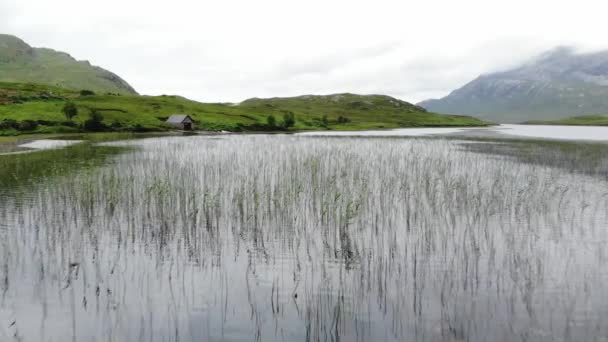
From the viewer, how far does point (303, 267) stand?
11.3 metres

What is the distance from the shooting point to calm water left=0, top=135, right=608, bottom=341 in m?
8.24

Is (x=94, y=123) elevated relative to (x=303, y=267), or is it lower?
elevated

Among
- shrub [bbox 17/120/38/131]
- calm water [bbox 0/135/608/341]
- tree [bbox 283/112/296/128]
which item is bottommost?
calm water [bbox 0/135/608/341]

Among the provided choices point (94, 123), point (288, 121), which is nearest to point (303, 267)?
point (94, 123)

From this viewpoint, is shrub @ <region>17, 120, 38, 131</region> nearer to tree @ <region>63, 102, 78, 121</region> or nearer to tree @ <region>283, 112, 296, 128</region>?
tree @ <region>63, 102, 78, 121</region>

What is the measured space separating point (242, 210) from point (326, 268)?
649cm

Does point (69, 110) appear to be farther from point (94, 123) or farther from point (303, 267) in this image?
point (303, 267)

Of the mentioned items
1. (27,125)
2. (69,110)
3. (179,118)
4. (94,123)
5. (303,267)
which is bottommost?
(303,267)

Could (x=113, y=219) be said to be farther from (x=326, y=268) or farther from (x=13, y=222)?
(x=326, y=268)

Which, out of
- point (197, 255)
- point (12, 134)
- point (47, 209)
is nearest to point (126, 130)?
point (12, 134)

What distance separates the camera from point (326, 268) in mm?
11156

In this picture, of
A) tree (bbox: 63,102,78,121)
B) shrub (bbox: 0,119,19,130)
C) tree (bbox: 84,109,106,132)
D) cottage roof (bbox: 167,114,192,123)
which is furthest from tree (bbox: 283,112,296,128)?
shrub (bbox: 0,119,19,130)

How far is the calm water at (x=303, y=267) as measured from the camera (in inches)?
324

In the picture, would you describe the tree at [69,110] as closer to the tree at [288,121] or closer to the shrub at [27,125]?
the shrub at [27,125]
